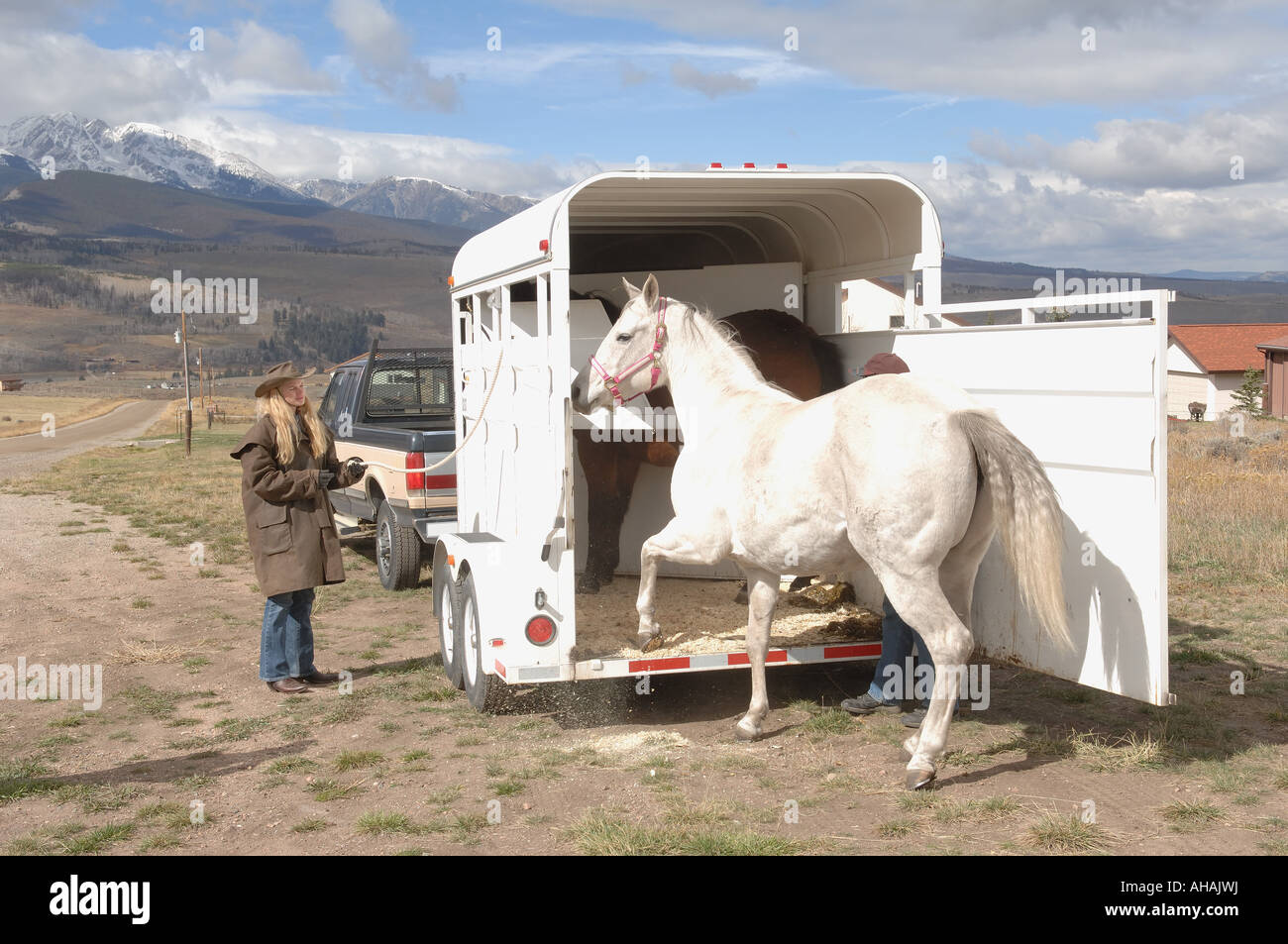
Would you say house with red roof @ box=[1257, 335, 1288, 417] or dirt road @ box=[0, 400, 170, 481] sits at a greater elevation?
house with red roof @ box=[1257, 335, 1288, 417]

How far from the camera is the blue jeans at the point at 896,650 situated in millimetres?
6059

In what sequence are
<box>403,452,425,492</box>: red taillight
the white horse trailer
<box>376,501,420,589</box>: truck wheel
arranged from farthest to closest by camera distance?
<box>376,501,420,589</box>: truck wheel
<box>403,452,425,492</box>: red taillight
the white horse trailer

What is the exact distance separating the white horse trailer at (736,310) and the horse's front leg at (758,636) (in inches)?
7.8

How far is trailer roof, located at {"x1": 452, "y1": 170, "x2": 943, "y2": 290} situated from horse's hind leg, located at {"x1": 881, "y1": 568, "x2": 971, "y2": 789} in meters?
2.23

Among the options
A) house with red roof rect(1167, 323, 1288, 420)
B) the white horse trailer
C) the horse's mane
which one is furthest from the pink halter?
house with red roof rect(1167, 323, 1288, 420)

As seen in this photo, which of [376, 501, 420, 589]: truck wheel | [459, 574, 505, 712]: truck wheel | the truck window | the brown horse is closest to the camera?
[459, 574, 505, 712]: truck wheel

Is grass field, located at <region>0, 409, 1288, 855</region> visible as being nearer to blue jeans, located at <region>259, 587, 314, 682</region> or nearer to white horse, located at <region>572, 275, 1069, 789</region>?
blue jeans, located at <region>259, 587, 314, 682</region>

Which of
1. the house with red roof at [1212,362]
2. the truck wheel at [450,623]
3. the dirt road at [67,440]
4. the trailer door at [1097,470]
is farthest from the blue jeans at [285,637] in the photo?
the house with red roof at [1212,362]

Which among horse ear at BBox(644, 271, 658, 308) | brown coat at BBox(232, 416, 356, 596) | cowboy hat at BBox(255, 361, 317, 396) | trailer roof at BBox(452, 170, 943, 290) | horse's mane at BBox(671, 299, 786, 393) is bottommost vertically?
brown coat at BBox(232, 416, 356, 596)

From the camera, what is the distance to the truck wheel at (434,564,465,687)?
23.0 ft

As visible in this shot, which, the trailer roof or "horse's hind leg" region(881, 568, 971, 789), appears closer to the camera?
"horse's hind leg" region(881, 568, 971, 789)
